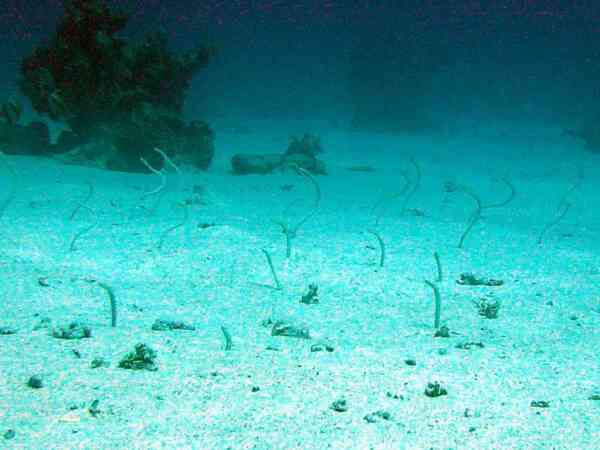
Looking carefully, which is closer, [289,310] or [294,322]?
[294,322]

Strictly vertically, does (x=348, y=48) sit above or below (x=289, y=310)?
above

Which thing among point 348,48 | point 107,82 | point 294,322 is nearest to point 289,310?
point 294,322

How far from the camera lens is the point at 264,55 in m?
76.9

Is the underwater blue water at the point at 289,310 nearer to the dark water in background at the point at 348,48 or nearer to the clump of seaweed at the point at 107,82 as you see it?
the clump of seaweed at the point at 107,82

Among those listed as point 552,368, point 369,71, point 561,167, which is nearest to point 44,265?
point 552,368

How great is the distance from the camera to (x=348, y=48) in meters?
44.2

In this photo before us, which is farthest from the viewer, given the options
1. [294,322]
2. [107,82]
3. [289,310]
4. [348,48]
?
[348,48]

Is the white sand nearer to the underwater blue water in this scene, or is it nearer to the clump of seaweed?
the underwater blue water

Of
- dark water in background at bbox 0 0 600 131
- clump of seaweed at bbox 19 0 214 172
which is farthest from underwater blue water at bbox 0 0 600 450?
dark water in background at bbox 0 0 600 131

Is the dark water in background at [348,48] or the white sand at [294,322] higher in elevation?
the dark water in background at [348,48]

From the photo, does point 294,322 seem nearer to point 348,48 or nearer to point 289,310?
point 289,310

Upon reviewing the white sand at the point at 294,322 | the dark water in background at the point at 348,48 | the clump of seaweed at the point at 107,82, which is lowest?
the white sand at the point at 294,322

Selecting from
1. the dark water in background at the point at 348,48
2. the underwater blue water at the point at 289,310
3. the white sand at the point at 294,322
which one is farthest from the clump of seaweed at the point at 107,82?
the dark water in background at the point at 348,48

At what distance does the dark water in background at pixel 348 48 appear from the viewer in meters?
44.7
